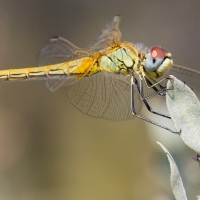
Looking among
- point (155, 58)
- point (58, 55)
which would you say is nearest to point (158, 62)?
point (155, 58)

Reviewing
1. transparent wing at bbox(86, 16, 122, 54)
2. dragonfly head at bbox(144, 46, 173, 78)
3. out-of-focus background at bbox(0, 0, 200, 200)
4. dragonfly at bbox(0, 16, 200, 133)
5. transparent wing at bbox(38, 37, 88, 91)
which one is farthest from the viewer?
out-of-focus background at bbox(0, 0, 200, 200)

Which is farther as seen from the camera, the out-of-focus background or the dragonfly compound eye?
the out-of-focus background

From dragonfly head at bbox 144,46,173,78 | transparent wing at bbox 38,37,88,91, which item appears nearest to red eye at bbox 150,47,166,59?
dragonfly head at bbox 144,46,173,78

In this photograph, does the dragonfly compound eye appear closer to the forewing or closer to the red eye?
the red eye

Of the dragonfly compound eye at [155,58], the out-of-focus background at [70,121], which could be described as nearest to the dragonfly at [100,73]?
the dragonfly compound eye at [155,58]

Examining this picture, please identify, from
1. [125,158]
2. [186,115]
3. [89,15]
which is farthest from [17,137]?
[186,115]

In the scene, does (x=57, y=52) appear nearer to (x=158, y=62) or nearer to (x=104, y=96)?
(x=104, y=96)

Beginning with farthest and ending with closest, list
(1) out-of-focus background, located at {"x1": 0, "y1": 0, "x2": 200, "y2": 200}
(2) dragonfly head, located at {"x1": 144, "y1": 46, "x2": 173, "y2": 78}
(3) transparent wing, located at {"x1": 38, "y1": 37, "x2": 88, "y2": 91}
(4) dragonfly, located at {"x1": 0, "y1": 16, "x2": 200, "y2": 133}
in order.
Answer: (1) out-of-focus background, located at {"x1": 0, "y1": 0, "x2": 200, "y2": 200} < (3) transparent wing, located at {"x1": 38, "y1": 37, "x2": 88, "y2": 91} < (4) dragonfly, located at {"x1": 0, "y1": 16, "x2": 200, "y2": 133} < (2) dragonfly head, located at {"x1": 144, "y1": 46, "x2": 173, "y2": 78}

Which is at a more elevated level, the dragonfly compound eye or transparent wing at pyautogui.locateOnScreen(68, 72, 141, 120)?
the dragonfly compound eye
